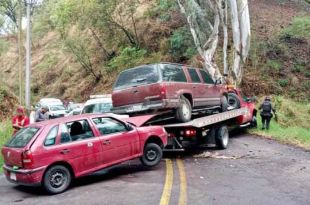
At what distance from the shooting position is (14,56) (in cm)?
5822

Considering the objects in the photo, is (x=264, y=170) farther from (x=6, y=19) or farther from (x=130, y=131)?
(x=6, y=19)

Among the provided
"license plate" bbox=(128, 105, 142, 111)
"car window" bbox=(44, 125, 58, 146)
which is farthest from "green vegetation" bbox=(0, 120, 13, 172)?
"car window" bbox=(44, 125, 58, 146)

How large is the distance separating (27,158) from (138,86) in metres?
4.33

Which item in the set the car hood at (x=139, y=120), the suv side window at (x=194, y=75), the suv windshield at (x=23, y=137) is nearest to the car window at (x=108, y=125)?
the car hood at (x=139, y=120)

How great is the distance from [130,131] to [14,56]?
171 ft

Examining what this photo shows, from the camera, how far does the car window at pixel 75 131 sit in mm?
8836

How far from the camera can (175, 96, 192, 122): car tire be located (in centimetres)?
1191

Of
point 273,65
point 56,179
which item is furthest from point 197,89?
point 273,65

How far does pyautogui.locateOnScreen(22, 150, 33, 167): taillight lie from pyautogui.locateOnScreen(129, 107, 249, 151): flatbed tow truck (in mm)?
3414

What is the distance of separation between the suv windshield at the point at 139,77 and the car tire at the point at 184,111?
1155mm

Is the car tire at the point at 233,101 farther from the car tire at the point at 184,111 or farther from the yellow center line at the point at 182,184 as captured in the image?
the yellow center line at the point at 182,184

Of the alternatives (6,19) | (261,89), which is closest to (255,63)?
(261,89)

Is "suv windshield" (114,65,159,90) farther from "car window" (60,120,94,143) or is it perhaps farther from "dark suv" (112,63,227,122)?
"car window" (60,120,94,143)

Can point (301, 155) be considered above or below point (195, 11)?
below
